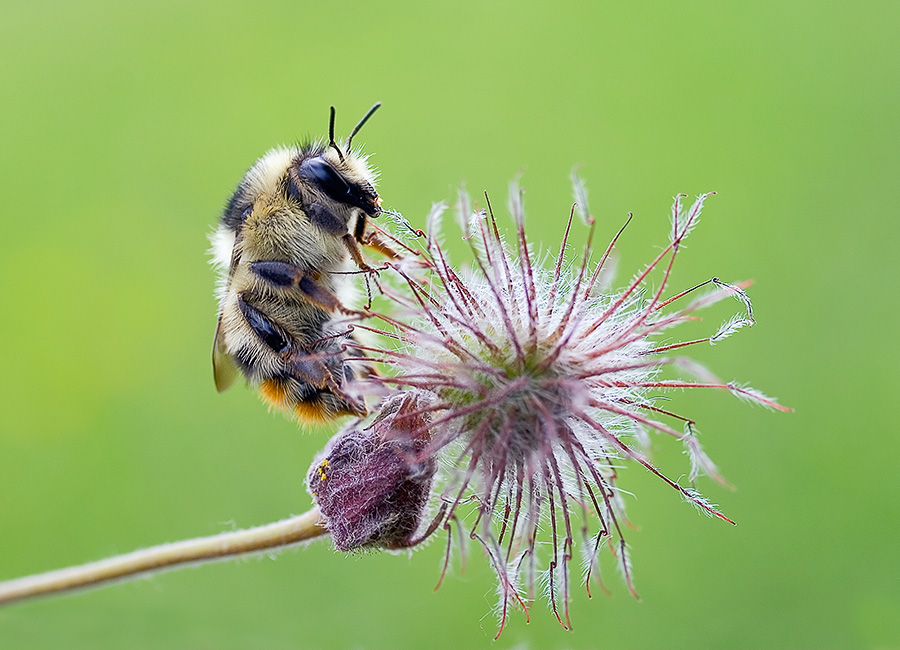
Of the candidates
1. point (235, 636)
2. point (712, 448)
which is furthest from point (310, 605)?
point (712, 448)

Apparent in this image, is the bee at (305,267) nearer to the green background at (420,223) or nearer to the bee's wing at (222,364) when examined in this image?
the bee's wing at (222,364)

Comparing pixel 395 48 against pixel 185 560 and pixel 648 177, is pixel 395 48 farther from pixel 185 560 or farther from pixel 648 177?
pixel 185 560

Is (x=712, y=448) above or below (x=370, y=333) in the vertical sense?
below

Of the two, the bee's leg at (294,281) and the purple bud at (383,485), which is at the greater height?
the bee's leg at (294,281)

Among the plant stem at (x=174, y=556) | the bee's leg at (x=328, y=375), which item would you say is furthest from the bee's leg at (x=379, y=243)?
the plant stem at (x=174, y=556)

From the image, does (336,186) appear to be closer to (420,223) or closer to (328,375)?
(328,375)

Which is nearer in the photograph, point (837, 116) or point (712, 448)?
point (712, 448)

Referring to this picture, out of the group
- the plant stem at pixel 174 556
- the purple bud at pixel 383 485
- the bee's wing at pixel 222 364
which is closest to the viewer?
the purple bud at pixel 383 485
